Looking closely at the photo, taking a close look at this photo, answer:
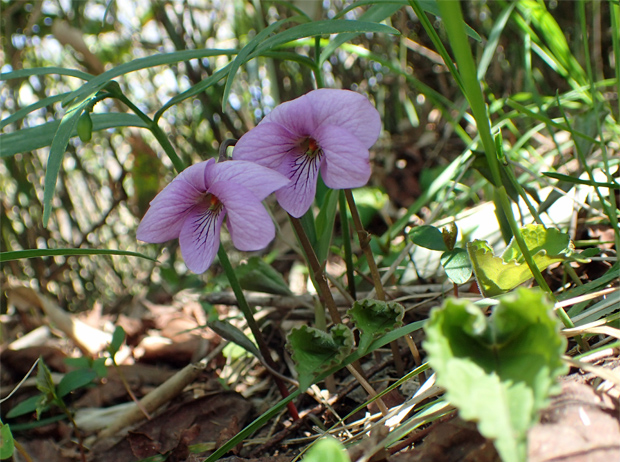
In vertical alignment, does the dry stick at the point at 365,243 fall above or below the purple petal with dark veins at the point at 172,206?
below

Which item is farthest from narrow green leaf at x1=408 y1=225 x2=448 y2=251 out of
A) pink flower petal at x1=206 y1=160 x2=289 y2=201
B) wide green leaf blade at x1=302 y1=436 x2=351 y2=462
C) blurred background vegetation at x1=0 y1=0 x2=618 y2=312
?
blurred background vegetation at x1=0 y1=0 x2=618 y2=312

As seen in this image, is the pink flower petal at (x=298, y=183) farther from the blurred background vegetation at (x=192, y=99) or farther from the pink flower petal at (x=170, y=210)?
the blurred background vegetation at (x=192, y=99)

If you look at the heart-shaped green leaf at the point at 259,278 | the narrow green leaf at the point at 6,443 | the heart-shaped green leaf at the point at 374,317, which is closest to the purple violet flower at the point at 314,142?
the heart-shaped green leaf at the point at 374,317

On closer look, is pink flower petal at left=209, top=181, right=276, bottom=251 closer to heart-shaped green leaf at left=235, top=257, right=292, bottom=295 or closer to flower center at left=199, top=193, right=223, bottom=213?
flower center at left=199, top=193, right=223, bottom=213

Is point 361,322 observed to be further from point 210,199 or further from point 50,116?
point 50,116

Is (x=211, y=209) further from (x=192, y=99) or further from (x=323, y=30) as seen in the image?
(x=192, y=99)

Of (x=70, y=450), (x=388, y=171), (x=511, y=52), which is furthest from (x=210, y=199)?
(x=511, y=52)

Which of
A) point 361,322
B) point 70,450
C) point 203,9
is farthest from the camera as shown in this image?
point 203,9
